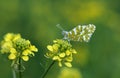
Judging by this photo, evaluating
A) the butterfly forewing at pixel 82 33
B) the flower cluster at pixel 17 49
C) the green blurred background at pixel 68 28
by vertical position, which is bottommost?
the flower cluster at pixel 17 49

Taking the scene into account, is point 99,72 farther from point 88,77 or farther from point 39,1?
point 39,1

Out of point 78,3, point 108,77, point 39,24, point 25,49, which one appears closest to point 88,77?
point 108,77

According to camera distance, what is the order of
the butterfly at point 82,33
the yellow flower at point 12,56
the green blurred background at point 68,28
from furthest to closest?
the green blurred background at point 68,28
the butterfly at point 82,33
the yellow flower at point 12,56

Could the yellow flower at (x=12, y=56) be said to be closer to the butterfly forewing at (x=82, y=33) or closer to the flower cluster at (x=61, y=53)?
the flower cluster at (x=61, y=53)

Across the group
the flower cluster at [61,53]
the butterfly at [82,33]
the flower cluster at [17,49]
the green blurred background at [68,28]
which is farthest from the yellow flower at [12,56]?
the green blurred background at [68,28]

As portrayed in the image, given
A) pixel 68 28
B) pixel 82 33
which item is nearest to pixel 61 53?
pixel 82 33

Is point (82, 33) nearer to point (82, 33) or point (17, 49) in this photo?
point (82, 33)
